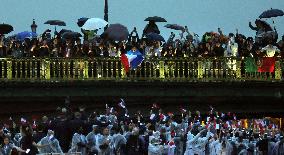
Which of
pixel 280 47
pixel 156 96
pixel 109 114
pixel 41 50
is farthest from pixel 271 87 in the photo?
pixel 41 50

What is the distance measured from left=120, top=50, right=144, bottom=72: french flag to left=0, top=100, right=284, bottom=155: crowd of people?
144 centimetres

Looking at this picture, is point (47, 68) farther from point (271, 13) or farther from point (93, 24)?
point (271, 13)

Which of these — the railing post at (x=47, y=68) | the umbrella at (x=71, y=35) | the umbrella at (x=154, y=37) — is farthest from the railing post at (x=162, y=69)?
the railing post at (x=47, y=68)

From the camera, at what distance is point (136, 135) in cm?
2709

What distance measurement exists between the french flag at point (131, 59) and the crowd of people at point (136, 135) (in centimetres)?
144

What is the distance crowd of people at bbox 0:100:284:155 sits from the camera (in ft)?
84.5

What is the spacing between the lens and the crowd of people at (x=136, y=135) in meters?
25.8

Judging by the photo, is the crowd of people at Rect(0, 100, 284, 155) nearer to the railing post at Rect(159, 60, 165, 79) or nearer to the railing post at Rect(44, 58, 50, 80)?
the railing post at Rect(159, 60, 165, 79)

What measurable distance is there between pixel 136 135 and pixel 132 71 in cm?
644

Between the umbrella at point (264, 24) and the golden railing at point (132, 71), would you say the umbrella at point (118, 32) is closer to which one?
the golden railing at point (132, 71)

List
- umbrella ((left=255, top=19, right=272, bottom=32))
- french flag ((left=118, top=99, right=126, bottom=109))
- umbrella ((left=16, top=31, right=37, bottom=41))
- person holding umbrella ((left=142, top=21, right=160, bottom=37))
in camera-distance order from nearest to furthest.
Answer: french flag ((left=118, top=99, right=126, bottom=109)) < umbrella ((left=16, top=31, right=37, bottom=41)) < umbrella ((left=255, top=19, right=272, bottom=32)) < person holding umbrella ((left=142, top=21, right=160, bottom=37))

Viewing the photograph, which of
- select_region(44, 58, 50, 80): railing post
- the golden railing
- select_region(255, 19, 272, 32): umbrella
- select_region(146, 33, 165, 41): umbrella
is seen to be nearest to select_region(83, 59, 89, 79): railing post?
the golden railing

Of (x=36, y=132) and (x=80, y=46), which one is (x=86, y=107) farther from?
(x=36, y=132)

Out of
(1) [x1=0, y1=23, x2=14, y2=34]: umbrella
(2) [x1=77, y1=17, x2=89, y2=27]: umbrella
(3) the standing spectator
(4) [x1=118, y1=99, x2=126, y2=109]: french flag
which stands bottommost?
(3) the standing spectator
